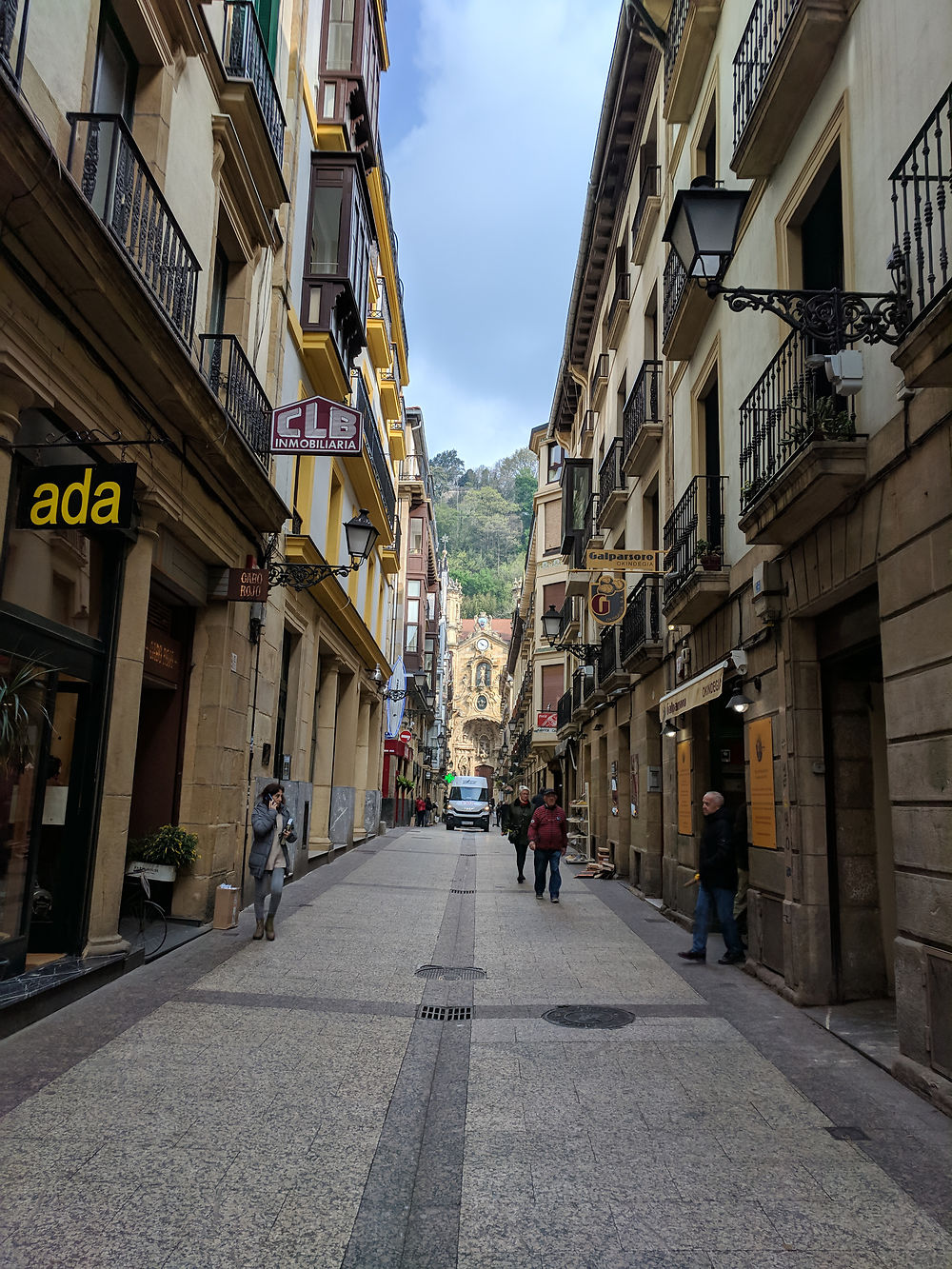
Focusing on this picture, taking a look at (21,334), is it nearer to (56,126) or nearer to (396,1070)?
(56,126)

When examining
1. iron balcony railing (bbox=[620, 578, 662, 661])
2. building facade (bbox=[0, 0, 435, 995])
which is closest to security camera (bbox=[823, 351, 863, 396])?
building facade (bbox=[0, 0, 435, 995])

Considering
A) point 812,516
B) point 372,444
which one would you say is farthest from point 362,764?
point 812,516

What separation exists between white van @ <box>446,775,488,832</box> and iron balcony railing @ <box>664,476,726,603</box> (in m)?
31.4

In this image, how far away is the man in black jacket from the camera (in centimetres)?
853

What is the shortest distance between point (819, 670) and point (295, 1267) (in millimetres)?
6027

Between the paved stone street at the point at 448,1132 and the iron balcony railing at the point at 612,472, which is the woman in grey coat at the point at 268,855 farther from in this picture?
the iron balcony railing at the point at 612,472

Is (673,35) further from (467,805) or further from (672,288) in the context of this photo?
(467,805)

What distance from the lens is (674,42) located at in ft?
42.0

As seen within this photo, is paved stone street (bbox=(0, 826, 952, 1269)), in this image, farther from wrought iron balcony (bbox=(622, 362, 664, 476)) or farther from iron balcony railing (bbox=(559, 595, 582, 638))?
iron balcony railing (bbox=(559, 595, 582, 638))

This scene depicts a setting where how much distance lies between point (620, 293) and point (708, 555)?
1062 centimetres

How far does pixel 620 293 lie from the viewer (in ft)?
60.3

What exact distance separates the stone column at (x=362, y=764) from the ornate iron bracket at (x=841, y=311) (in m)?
18.1

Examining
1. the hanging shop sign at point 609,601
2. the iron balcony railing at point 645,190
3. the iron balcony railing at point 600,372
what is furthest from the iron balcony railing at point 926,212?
the iron balcony railing at point 600,372

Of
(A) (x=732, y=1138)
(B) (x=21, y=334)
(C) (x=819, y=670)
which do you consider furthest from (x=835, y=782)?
(B) (x=21, y=334)
